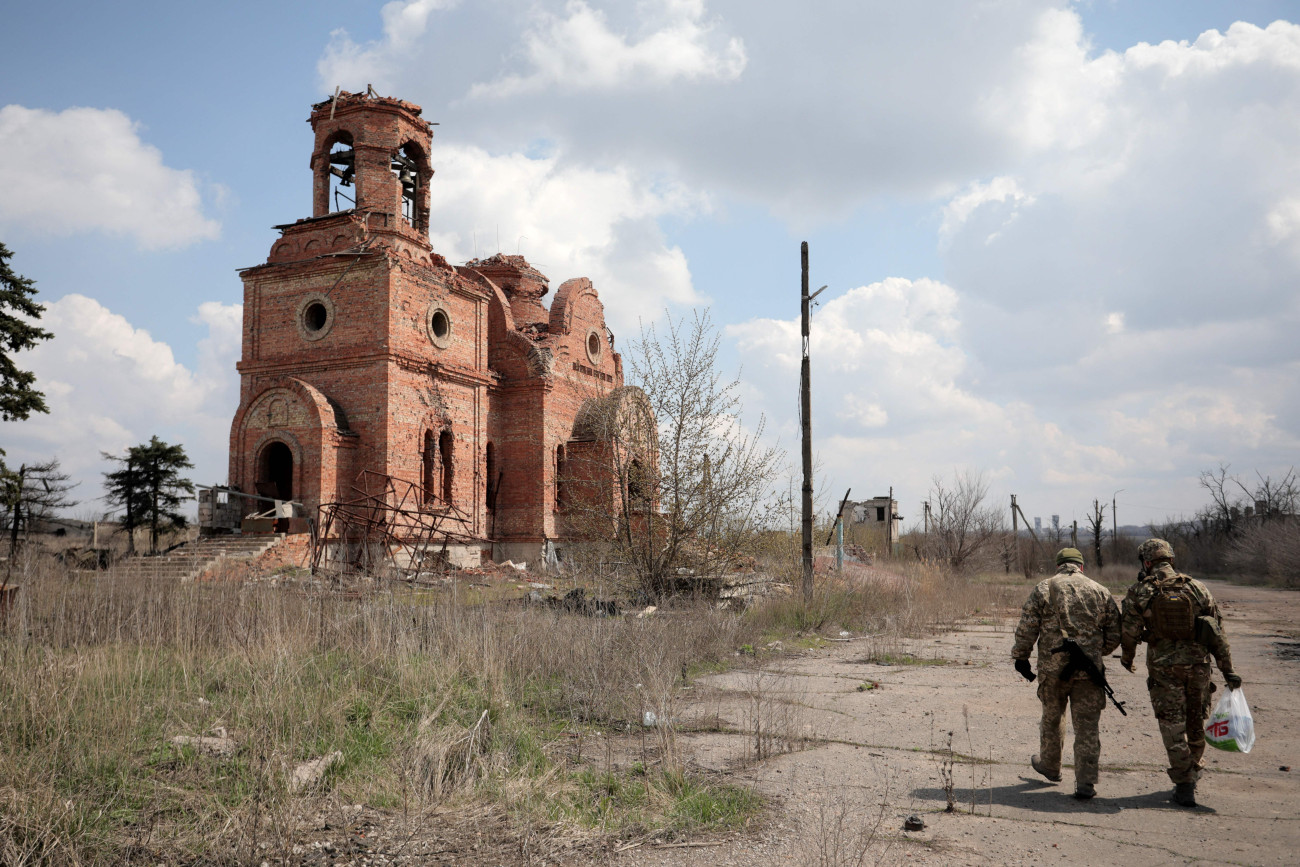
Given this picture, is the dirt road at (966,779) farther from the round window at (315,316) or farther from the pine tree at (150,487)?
the pine tree at (150,487)

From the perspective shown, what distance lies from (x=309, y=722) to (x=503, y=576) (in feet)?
53.8

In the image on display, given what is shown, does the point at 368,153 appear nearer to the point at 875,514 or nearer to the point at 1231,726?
the point at 1231,726

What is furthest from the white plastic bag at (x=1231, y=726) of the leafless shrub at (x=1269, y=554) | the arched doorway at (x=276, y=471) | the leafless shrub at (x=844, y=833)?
the leafless shrub at (x=1269, y=554)

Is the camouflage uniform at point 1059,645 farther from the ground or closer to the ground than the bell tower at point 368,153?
closer to the ground

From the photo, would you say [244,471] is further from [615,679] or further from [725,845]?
[725,845]

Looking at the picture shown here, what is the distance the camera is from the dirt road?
443 centimetres

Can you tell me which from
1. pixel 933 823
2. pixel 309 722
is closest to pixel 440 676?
pixel 309 722

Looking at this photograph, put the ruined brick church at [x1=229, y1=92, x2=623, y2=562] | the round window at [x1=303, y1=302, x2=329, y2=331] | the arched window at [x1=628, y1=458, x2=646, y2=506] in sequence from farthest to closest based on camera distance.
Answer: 1. the round window at [x1=303, y1=302, x2=329, y2=331]
2. the ruined brick church at [x1=229, y1=92, x2=623, y2=562]
3. the arched window at [x1=628, y1=458, x2=646, y2=506]

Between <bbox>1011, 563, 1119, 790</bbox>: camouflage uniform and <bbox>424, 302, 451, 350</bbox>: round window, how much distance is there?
19676 mm

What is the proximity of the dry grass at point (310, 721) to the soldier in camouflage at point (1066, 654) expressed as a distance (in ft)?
6.15

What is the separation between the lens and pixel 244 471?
21.8m

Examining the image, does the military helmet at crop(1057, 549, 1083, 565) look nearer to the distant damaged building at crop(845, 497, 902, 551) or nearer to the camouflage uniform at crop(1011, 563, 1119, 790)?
the camouflage uniform at crop(1011, 563, 1119, 790)

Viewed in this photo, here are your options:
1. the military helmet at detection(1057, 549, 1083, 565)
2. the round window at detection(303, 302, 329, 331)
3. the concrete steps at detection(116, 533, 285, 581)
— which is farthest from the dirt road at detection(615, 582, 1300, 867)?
the round window at detection(303, 302, 329, 331)

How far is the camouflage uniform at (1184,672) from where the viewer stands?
5492mm
